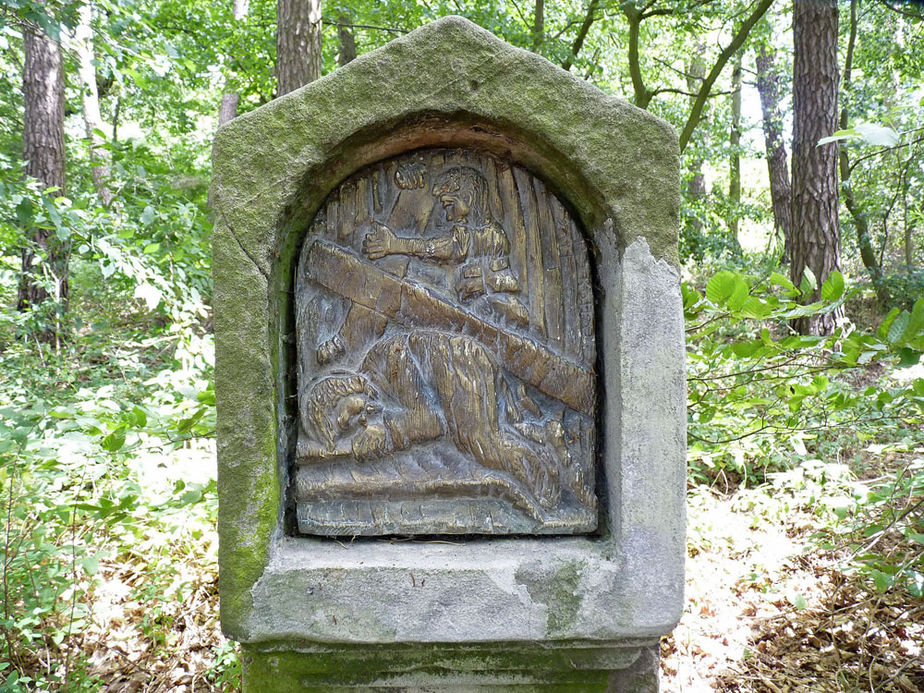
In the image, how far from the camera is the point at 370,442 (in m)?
1.75

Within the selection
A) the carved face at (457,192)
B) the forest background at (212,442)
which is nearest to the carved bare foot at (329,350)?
the carved face at (457,192)

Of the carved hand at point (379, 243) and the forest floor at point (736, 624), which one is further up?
the carved hand at point (379, 243)

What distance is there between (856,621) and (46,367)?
5589 mm

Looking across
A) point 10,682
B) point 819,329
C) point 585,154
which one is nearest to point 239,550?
point 10,682

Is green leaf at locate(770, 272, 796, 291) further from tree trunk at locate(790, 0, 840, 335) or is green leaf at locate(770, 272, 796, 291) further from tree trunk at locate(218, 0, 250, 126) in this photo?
tree trunk at locate(218, 0, 250, 126)

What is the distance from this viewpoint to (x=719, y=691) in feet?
7.48

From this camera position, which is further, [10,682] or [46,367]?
[46,367]

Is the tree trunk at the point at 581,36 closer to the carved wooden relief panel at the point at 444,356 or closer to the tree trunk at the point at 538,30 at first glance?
the tree trunk at the point at 538,30

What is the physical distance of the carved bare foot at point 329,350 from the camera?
1.76 m

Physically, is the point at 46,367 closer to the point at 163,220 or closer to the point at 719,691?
the point at 163,220

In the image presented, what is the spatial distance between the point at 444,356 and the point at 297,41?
10.6 ft

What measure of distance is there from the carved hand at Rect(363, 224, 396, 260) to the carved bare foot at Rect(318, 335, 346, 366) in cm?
27

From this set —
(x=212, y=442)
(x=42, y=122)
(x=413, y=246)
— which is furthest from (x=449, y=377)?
(x=42, y=122)

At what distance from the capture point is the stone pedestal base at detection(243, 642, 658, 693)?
5.65 feet
